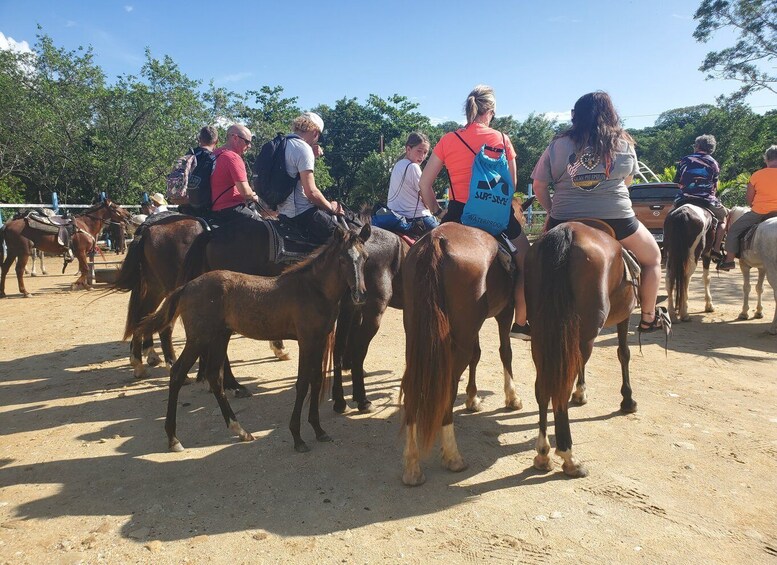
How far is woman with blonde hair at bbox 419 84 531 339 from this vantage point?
12.3ft

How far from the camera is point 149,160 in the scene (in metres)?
22.5

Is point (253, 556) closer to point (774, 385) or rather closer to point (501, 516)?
point (501, 516)

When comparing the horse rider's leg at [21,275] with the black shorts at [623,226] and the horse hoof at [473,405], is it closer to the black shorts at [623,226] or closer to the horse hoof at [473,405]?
the horse hoof at [473,405]

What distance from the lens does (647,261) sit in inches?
158

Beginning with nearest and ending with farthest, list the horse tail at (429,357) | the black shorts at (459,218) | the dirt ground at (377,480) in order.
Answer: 1. the dirt ground at (377,480)
2. the horse tail at (429,357)
3. the black shorts at (459,218)

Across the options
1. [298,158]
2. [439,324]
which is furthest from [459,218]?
[298,158]

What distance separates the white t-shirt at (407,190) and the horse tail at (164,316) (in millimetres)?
2554

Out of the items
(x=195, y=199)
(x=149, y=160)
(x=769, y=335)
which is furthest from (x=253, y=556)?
(x=149, y=160)

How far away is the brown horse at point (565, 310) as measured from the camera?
126 inches

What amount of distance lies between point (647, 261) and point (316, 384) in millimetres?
2949

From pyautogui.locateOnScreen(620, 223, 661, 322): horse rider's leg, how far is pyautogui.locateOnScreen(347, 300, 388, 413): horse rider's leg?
2208mm

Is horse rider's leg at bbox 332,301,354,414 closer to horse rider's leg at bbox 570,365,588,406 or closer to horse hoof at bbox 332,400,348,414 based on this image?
horse hoof at bbox 332,400,348,414

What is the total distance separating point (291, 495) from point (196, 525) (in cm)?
59

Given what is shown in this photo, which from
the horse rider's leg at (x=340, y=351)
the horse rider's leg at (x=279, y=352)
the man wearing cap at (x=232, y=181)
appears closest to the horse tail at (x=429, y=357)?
the horse rider's leg at (x=340, y=351)
